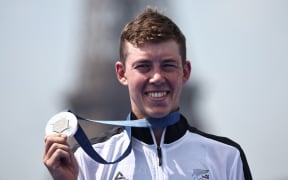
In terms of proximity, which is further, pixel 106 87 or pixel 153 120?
pixel 106 87

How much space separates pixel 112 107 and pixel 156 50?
3486cm

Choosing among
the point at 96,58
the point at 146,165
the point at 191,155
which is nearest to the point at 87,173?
the point at 146,165

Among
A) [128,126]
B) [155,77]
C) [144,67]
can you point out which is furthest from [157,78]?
[128,126]

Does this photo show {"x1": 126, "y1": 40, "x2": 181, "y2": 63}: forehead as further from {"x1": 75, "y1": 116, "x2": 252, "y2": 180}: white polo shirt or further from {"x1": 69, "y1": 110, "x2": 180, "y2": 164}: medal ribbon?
{"x1": 75, "y1": 116, "x2": 252, "y2": 180}: white polo shirt

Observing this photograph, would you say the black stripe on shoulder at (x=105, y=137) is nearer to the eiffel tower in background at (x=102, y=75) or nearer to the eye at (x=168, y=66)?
the eye at (x=168, y=66)

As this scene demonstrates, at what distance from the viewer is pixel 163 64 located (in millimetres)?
3439

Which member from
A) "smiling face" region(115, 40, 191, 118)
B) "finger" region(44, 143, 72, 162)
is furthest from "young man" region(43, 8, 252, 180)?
"finger" region(44, 143, 72, 162)

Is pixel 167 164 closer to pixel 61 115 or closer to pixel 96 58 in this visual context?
pixel 61 115

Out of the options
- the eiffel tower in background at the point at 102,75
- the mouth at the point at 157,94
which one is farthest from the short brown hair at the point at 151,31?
the eiffel tower in background at the point at 102,75

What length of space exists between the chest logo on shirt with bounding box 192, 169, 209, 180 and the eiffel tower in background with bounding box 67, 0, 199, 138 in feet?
93.8

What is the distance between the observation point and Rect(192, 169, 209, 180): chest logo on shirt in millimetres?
3564

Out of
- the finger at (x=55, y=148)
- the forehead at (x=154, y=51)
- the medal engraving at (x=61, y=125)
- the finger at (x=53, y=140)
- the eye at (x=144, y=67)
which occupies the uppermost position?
the forehead at (x=154, y=51)

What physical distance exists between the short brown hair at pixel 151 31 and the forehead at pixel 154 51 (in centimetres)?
3

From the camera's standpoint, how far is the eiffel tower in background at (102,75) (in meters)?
33.9
